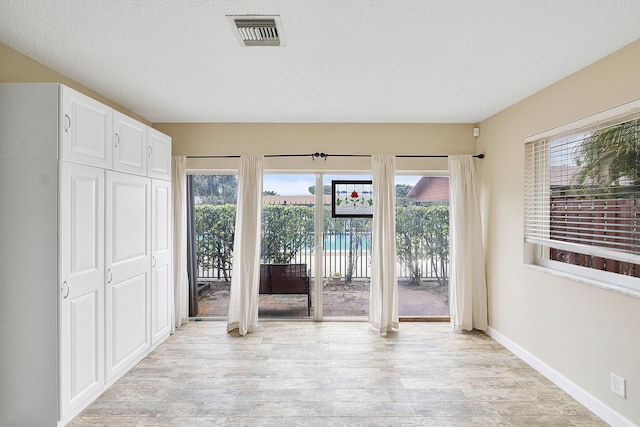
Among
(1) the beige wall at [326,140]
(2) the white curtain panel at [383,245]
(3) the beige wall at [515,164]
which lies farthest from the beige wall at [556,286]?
(2) the white curtain panel at [383,245]

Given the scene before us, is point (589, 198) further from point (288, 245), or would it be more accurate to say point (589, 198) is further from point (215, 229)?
point (215, 229)

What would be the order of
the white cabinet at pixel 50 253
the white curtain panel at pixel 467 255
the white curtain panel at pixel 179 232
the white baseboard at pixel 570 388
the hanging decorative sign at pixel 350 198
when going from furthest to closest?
the hanging decorative sign at pixel 350 198, the white curtain panel at pixel 179 232, the white curtain panel at pixel 467 255, the white baseboard at pixel 570 388, the white cabinet at pixel 50 253

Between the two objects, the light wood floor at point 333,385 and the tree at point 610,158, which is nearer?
the tree at point 610,158

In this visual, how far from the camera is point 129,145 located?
2963 millimetres

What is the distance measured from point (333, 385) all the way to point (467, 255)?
2266 millimetres

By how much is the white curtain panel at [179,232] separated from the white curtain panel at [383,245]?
91.7 inches

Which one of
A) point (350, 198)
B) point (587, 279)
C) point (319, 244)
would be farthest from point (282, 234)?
point (587, 279)

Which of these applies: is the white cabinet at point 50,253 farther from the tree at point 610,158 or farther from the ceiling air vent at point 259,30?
the tree at point 610,158

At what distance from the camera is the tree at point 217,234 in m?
4.26

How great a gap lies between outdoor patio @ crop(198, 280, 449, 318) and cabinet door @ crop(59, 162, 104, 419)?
1.82 metres

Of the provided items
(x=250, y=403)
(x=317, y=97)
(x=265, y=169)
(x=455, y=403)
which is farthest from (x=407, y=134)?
(x=250, y=403)

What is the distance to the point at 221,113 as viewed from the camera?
12.4ft

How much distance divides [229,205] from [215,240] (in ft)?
1.60

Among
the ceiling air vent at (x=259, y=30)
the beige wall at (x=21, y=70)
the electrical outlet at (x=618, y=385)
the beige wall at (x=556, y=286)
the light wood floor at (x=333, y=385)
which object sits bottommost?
the light wood floor at (x=333, y=385)
